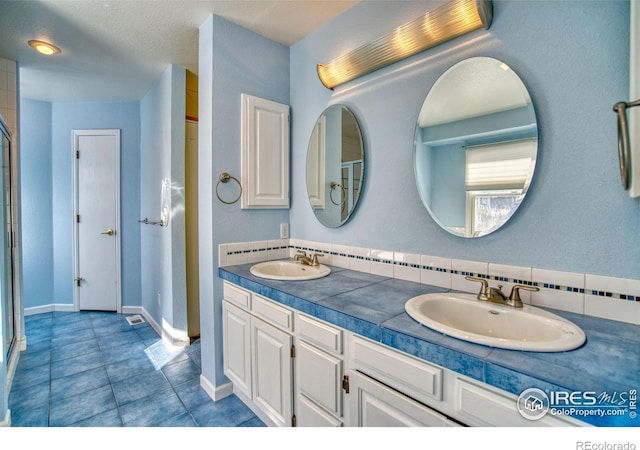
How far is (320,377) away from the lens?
52.6 inches

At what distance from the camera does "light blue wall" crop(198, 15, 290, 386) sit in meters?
1.99

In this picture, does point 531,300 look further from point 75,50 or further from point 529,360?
point 75,50

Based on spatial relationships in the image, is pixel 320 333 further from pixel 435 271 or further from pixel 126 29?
pixel 126 29

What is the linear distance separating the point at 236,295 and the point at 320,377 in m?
0.78

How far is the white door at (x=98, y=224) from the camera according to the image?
3680 mm

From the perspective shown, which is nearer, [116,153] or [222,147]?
[222,147]

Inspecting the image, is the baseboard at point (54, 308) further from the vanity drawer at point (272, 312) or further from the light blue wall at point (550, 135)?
the light blue wall at point (550, 135)

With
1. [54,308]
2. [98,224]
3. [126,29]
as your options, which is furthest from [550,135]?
[54,308]

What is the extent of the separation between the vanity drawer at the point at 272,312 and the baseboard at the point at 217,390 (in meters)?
0.72

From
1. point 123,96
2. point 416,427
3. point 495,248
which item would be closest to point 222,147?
point 495,248

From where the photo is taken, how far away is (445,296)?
132 cm

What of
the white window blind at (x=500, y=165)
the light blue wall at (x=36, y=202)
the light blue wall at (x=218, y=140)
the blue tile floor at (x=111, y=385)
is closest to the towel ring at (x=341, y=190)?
the light blue wall at (x=218, y=140)

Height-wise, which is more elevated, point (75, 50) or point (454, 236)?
point (75, 50)

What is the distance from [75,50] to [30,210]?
2135 mm
